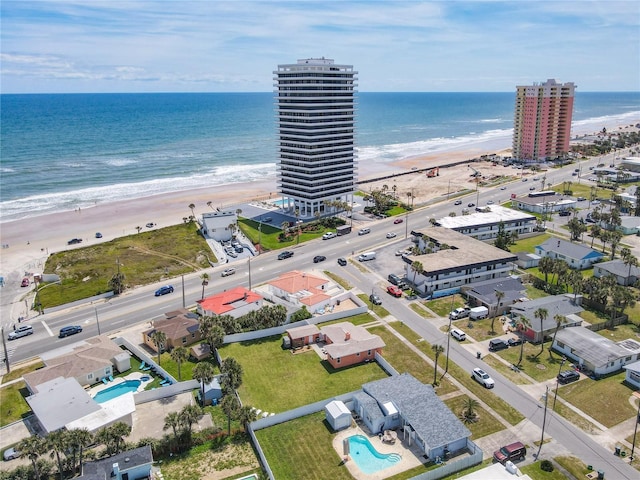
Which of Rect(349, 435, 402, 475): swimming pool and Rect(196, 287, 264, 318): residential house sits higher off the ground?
Rect(196, 287, 264, 318): residential house

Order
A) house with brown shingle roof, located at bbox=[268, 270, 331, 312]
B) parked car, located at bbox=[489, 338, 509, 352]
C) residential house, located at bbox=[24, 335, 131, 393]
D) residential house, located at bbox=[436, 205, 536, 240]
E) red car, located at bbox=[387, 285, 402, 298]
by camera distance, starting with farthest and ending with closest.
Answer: residential house, located at bbox=[436, 205, 536, 240], red car, located at bbox=[387, 285, 402, 298], house with brown shingle roof, located at bbox=[268, 270, 331, 312], parked car, located at bbox=[489, 338, 509, 352], residential house, located at bbox=[24, 335, 131, 393]

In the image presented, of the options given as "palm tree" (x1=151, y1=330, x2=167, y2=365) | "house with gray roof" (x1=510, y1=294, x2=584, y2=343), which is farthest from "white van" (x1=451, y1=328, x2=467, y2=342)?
"palm tree" (x1=151, y1=330, x2=167, y2=365)

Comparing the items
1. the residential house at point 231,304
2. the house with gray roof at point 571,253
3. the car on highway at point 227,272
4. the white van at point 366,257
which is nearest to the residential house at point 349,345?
the residential house at point 231,304

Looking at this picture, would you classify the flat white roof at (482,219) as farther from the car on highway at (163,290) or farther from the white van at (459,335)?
the car on highway at (163,290)

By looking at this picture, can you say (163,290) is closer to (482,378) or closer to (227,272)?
(227,272)

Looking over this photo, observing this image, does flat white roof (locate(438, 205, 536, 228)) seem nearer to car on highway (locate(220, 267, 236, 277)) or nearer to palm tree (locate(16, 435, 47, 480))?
car on highway (locate(220, 267, 236, 277))

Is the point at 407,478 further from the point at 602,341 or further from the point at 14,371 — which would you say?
the point at 14,371

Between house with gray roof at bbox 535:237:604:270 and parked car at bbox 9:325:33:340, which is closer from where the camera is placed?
parked car at bbox 9:325:33:340

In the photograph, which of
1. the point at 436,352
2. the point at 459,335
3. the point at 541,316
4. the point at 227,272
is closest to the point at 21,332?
the point at 227,272
